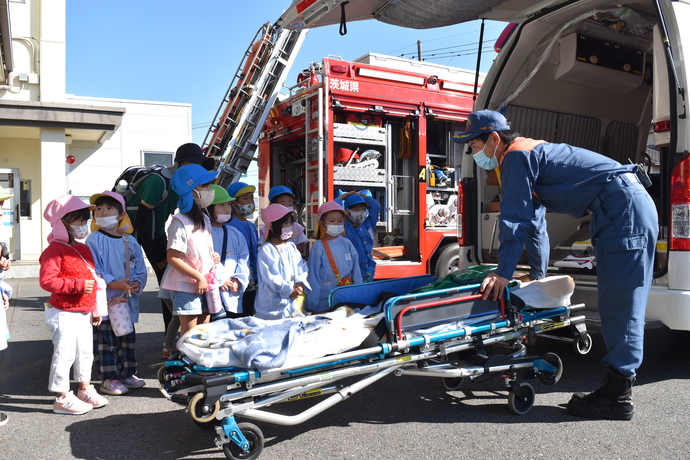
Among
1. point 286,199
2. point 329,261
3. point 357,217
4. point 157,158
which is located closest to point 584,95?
point 357,217

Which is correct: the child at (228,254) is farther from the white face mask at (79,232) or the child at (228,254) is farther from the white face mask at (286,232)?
the white face mask at (79,232)

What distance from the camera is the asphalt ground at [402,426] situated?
9.82 ft

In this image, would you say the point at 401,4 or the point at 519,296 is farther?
the point at 401,4

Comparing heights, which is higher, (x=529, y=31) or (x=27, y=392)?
(x=529, y=31)

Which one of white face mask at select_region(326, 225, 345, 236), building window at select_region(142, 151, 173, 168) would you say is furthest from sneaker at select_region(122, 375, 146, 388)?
building window at select_region(142, 151, 173, 168)

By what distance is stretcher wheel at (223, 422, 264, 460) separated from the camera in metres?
2.72

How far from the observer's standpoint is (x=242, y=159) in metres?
Answer: 7.85

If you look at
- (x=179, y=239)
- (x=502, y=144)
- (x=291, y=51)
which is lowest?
(x=179, y=239)

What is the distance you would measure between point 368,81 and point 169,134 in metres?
12.5

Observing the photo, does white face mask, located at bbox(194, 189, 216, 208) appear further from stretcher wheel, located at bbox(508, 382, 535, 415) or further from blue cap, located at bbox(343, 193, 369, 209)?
stretcher wheel, located at bbox(508, 382, 535, 415)

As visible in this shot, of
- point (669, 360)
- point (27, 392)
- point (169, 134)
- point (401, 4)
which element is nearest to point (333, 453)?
point (27, 392)

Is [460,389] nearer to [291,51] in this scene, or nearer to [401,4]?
[401,4]

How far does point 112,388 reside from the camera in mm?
4055

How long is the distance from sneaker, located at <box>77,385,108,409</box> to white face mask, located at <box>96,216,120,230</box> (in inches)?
43.9
